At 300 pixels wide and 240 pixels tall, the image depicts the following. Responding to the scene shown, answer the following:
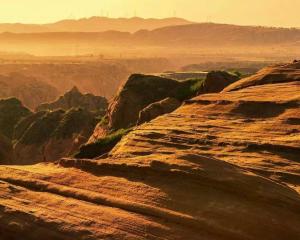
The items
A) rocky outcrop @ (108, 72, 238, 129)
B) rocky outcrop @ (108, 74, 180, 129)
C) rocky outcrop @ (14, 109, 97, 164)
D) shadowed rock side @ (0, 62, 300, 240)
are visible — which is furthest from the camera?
rocky outcrop @ (14, 109, 97, 164)

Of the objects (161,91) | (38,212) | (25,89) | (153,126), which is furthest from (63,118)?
(25,89)

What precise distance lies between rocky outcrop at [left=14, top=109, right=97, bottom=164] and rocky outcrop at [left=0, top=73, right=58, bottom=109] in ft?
139

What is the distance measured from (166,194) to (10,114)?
159 feet

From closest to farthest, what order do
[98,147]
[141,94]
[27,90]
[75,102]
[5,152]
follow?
[98,147] → [5,152] → [141,94] → [75,102] → [27,90]

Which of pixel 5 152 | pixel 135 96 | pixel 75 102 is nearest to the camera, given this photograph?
pixel 135 96

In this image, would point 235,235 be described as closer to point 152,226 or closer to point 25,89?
point 152,226

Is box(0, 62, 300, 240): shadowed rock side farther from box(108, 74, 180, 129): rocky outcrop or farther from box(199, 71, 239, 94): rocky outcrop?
box(108, 74, 180, 129): rocky outcrop

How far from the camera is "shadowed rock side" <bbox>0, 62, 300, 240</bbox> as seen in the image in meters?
11.0

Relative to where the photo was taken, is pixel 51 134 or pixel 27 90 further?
pixel 27 90

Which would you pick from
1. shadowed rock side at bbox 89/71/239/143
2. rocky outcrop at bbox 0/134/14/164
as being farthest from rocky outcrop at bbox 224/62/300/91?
rocky outcrop at bbox 0/134/14/164

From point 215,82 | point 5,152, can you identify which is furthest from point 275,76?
point 5,152

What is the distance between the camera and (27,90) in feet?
309

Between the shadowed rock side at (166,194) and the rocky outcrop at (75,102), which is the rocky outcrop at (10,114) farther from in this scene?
the shadowed rock side at (166,194)

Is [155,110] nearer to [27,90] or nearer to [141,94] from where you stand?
[141,94]
